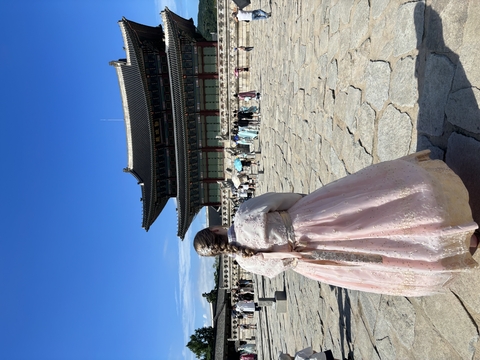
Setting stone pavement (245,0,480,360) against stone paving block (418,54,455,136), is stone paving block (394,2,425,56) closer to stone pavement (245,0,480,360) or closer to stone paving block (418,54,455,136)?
stone pavement (245,0,480,360)

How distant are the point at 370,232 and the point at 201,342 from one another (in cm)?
2403

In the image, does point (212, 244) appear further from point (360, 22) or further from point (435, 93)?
point (360, 22)

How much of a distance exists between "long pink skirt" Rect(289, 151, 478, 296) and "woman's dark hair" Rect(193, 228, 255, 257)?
460mm

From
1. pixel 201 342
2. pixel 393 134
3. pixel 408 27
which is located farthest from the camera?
pixel 201 342

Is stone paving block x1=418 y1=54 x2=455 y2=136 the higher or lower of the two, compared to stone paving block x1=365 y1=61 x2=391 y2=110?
lower

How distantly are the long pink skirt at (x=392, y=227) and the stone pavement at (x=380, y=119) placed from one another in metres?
0.32

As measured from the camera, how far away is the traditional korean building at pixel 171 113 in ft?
48.8

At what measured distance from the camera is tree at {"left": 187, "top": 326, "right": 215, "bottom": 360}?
23062 mm

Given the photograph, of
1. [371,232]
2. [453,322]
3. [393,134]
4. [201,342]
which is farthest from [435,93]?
[201,342]

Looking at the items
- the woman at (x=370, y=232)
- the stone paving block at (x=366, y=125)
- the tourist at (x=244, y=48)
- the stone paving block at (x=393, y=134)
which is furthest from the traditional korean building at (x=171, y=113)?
the woman at (x=370, y=232)

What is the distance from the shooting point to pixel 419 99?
2543 mm


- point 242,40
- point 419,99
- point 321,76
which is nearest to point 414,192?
point 419,99

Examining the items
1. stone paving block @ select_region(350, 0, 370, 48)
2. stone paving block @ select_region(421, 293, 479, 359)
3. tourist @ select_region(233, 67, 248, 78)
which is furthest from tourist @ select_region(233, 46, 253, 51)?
stone paving block @ select_region(421, 293, 479, 359)

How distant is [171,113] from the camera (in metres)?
16.3
